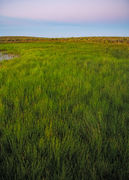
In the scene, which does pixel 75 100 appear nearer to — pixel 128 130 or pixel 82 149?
pixel 128 130

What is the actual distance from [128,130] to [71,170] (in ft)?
2.32

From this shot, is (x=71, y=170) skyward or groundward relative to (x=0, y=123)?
groundward

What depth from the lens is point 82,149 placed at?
3.08ft

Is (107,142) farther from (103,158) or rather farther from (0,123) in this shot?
(0,123)

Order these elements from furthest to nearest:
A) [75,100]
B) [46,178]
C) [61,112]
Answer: [75,100] < [61,112] < [46,178]

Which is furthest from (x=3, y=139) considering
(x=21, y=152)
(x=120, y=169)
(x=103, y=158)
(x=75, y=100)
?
(x=75, y=100)

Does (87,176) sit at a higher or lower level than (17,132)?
lower

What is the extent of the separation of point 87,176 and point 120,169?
0.23 meters

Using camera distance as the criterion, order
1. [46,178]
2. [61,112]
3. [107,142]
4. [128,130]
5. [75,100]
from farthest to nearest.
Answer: [75,100] → [61,112] → [128,130] → [107,142] → [46,178]

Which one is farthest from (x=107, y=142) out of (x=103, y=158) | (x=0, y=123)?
(x=0, y=123)

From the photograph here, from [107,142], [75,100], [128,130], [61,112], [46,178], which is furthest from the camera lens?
[75,100]

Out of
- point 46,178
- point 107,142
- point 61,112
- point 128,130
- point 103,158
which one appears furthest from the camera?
point 61,112

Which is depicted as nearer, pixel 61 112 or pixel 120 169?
pixel 120 169

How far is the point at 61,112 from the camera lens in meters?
1.53
